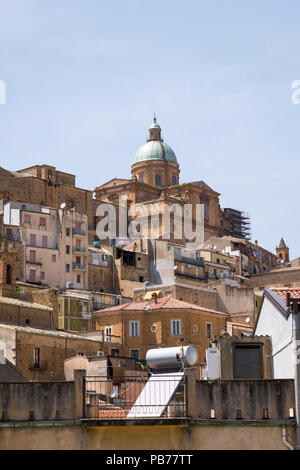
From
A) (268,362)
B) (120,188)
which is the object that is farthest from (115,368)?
(120,188)

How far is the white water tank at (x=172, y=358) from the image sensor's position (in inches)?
1241

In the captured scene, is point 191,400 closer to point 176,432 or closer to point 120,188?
point 176,432

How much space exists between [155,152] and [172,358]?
3944 inches

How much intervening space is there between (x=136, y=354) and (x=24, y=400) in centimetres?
3513

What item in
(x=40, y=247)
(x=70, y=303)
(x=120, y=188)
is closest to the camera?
(x=70, y=303)

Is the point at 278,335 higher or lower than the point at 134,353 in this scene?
lower

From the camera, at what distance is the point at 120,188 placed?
12100 cm

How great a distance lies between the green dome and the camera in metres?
131

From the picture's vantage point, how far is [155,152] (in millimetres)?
130750

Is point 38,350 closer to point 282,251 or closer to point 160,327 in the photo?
point 160,327

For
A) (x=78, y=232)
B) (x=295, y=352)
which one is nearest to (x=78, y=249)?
(x=78, y=232)

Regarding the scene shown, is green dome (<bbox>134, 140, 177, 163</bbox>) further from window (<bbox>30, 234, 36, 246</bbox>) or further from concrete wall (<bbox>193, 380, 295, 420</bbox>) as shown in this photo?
concrete wall (<bbox>193, 380, 295, 420</bbox>)

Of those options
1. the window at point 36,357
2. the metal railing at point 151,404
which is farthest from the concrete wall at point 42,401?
the window at point 36,357

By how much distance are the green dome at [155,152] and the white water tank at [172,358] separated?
98987 mm
